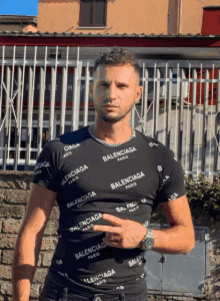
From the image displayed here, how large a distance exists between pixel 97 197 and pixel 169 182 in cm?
34

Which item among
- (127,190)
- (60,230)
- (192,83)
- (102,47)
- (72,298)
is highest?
(102,47)

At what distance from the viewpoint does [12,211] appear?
231 inches

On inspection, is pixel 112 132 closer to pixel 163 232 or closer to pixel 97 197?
pixel 97 197

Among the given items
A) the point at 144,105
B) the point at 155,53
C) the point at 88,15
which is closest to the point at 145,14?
the point at 88,15

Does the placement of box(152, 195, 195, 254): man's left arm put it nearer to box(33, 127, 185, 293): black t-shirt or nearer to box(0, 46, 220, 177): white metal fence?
box(33, 127, 185, 293): black t-shirt

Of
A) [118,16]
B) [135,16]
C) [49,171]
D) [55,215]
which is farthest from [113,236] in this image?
[118,16]

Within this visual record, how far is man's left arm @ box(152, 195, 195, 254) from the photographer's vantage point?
194 cm

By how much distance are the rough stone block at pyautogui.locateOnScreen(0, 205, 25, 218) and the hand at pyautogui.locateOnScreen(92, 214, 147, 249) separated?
13.9 ft

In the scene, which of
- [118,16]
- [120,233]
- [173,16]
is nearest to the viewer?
[120,233]

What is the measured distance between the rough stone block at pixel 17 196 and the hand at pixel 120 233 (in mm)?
4219

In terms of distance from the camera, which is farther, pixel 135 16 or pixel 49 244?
pixel 135 16

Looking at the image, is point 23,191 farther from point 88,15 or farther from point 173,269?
point 88,15

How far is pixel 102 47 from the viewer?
10047 millimetres

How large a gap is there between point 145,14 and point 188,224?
21.4m
